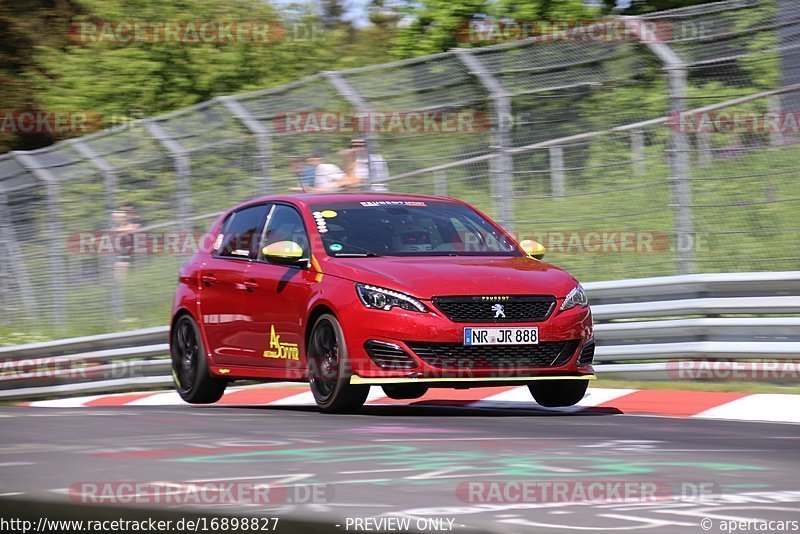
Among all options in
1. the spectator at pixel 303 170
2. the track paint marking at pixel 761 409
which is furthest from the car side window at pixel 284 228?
the spectator at pixel 303 170

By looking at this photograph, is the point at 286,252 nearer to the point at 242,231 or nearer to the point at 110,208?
the point at 242,231

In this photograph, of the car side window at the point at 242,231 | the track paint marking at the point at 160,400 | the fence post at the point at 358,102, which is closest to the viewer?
the car side window at the point at 242,231

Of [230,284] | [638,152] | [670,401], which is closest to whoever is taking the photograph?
[670,401]

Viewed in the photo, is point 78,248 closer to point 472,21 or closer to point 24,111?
point 472,21

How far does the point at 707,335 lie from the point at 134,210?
7.19 m

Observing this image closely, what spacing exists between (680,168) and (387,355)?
Result: 3.57m

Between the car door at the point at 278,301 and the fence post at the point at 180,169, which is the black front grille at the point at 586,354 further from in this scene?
the fence post at the point at 180,169

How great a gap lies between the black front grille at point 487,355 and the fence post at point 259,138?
5.82 meters

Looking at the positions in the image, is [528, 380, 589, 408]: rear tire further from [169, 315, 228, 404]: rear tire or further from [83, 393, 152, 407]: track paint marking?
[83, 393, 152, 407]: track paint marking

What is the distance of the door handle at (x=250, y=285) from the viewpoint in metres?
10.7

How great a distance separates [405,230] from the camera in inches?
409

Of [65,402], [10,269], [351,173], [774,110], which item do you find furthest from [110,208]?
[774,110]

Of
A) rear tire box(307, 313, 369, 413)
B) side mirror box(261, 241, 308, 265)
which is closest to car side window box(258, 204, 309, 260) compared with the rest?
side mirror box(261, 241, 308, 265)

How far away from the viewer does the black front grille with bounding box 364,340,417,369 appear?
363 inches
